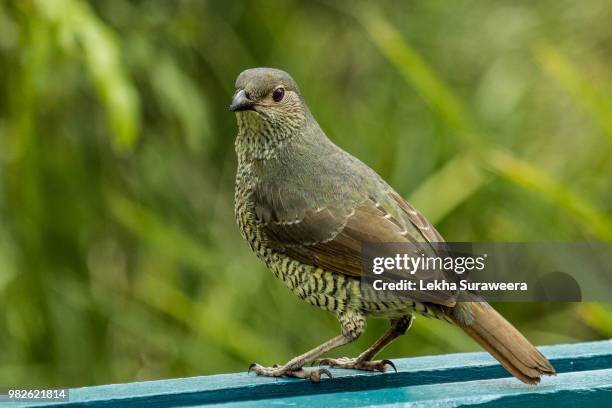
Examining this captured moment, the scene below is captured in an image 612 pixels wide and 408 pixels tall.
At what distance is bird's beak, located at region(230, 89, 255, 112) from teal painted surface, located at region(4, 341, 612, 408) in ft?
2.75

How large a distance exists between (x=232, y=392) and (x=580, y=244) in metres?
2.23

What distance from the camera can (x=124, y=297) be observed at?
5.73 metres

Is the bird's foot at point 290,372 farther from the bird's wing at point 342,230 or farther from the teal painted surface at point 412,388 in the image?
the bird's wing at point 342,230

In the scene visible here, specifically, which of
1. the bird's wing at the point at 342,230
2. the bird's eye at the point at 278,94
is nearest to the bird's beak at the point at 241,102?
the bird's eye at the point at 278,94

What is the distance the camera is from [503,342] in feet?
9.79

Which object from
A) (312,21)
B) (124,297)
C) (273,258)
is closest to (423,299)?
(273,258)

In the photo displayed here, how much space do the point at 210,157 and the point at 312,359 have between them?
9.71 feet

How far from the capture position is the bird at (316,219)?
3.33 m

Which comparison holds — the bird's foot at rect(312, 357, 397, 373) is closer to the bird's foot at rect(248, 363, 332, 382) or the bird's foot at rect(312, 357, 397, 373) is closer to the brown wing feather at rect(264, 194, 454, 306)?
the bird's foot at rect(248, 363, 332, 382)

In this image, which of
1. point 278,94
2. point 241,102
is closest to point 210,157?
point 278,94

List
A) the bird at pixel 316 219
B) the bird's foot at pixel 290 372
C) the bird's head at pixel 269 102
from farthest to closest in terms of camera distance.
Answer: the bird's head at pixel 269 102 → the bird at pixel 316 219 → the bird's foot at pixel 290 372

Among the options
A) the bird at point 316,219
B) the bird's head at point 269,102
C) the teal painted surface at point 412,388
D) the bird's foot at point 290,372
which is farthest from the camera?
the bird's head at point 269,102

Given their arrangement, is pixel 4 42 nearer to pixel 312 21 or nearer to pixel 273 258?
pixel 312 21

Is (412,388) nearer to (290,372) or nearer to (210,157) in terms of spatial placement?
(290,372)
